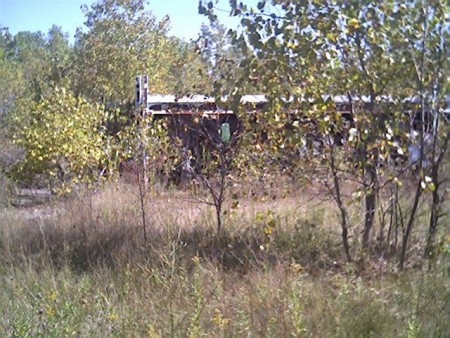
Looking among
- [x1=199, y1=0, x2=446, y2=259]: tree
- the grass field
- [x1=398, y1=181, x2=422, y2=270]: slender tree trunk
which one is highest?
[x1=199, y1=0, x2=446, y2=259]: tree

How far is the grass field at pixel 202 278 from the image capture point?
5.55m

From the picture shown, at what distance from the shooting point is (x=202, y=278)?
6.68m

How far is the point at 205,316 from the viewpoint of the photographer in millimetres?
5902

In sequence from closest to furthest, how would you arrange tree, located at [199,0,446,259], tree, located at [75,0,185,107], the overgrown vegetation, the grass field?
the grass field < the overgrown vegetation < tree, located at [199,0,446,259] < tree, located at [75,0,185,107]

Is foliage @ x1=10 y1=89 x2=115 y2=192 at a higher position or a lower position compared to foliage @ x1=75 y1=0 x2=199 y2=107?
lower

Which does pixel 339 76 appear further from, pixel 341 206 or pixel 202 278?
pixel 202 278

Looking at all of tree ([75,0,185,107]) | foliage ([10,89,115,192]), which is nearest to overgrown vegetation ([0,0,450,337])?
foliage ([10,89,115,192])

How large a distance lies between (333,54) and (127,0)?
19208 millimetres

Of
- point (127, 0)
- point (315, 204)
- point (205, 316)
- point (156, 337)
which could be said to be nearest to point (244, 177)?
point (315, 204)

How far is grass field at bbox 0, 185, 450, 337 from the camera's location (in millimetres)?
5547

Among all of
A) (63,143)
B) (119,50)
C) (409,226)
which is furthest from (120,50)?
(409,226)

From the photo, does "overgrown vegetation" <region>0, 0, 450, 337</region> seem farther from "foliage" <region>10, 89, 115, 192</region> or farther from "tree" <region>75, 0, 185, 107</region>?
"tree" <region>75, 0, 185, 107</region>

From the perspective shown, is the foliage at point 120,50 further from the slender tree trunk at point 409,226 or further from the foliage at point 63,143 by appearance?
the slender tree trunk at point 409,226

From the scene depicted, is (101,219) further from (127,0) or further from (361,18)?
(127,0)
